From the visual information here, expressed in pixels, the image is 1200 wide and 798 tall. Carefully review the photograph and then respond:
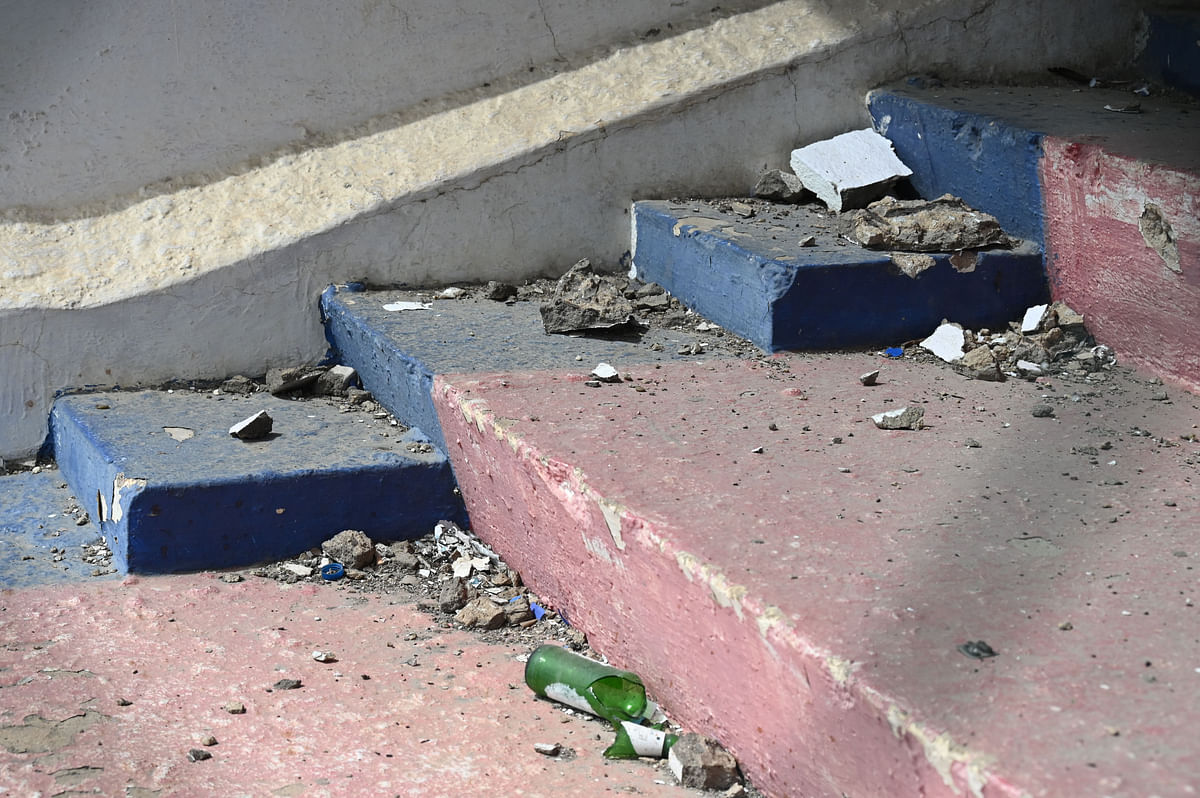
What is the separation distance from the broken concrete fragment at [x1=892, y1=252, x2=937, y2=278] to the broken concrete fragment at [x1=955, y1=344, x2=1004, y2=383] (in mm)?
217

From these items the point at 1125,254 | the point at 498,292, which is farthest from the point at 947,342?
the point at 498,292

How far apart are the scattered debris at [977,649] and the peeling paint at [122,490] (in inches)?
61.2

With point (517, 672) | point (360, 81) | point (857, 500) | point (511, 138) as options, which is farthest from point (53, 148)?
point (857, 500)

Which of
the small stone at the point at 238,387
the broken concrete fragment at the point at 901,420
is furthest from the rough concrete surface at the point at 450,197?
the broken concrete fragment at the point at 901,420

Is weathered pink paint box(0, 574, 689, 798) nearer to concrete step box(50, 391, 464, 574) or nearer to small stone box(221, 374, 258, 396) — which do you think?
concrete step box(50, 391, 464, 574)

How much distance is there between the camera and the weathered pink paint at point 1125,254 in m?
2.51

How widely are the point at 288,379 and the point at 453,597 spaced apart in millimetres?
863

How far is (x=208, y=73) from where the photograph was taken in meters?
3.02

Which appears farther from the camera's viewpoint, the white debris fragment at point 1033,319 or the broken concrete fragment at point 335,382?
the broken concrete fragment at point 335,382

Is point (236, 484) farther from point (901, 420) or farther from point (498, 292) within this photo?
point (901, 420)

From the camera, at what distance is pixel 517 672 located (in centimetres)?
209

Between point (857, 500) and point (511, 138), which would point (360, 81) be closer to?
point (511, 138)

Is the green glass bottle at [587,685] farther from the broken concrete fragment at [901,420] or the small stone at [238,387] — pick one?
the small stone at [238,387]

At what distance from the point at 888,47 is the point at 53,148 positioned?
2144 millimetres
